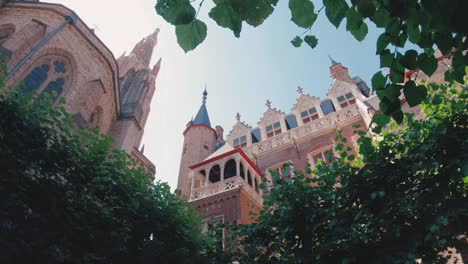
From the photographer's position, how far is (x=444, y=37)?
2346 mm

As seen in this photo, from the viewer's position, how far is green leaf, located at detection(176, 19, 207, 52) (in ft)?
7.61

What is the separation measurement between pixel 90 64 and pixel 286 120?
631 inches

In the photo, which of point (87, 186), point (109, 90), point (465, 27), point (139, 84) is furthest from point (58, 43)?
point (465, 27)

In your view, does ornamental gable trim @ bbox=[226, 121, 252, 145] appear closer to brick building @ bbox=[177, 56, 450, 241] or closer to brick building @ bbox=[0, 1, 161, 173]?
brick building @ bbox=[177, 56, 450, 241]

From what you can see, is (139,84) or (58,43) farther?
(139,84)

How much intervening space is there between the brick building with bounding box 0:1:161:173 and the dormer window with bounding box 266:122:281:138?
1095cm

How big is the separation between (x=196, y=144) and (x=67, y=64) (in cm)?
1282

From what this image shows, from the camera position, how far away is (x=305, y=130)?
2312cm

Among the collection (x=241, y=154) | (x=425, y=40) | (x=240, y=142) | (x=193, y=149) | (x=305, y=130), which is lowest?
(x=425, y=40)

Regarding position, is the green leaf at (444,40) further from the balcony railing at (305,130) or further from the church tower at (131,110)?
the balcony railing at (305,130)

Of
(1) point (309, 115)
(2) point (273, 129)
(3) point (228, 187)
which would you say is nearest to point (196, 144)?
(2) point (273, 129)

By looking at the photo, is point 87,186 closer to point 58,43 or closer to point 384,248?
point 384,248

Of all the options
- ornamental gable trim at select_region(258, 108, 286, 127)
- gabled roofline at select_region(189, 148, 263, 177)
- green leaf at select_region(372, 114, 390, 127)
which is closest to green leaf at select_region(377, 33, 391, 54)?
green leaf at select_region(372, 114, 390, 127)

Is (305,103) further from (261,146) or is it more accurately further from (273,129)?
(261,146)
